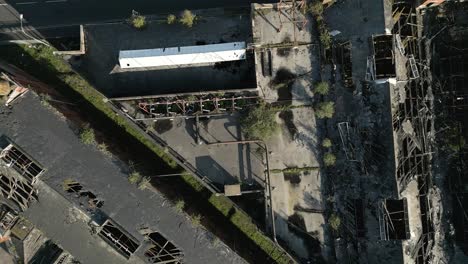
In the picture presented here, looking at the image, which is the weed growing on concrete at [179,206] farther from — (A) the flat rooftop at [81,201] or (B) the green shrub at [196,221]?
(B) the green shrub at [196,221]

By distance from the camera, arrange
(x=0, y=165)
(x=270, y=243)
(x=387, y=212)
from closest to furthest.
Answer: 1. (x=0, y=165)
2. (x=387, y=212)
3. (x=270, y=243)

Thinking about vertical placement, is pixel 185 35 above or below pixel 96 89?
above

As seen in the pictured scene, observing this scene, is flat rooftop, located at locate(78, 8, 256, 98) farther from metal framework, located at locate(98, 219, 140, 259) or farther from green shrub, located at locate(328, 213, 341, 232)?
green shrub, located at locate(328, 213, 341, 232)

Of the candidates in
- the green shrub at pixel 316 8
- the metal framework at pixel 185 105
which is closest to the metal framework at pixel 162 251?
the metal framework at pixel 185 105

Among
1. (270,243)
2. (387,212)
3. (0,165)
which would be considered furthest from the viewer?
(270,243)

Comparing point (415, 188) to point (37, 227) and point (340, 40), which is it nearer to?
point (340, 40)

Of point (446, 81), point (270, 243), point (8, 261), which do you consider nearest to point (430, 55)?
point (446, 81)

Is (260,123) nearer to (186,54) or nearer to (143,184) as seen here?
(186,54)
